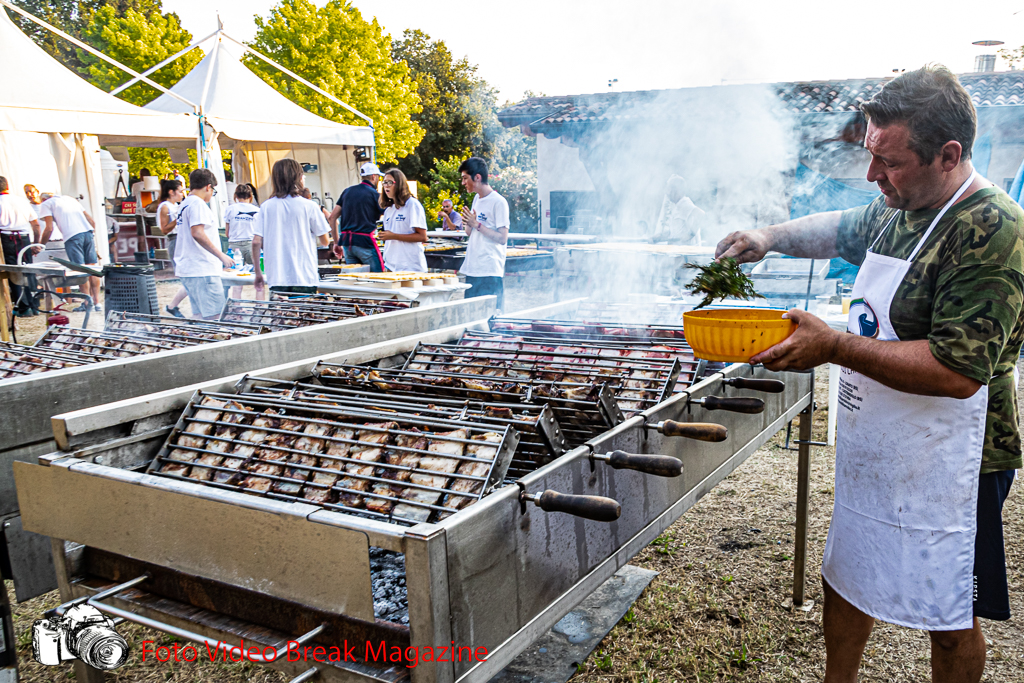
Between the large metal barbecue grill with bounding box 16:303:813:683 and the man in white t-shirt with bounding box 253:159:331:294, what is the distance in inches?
147

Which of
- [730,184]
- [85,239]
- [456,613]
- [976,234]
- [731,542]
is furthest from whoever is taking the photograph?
[85,239]

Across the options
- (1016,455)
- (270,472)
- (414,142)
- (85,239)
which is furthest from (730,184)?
(414,142)

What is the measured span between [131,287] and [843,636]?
19.7 feet

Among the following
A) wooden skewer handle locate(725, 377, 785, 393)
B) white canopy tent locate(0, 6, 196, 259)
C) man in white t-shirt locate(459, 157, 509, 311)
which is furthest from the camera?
white canopy tent locate(0, 6, 196, 259)

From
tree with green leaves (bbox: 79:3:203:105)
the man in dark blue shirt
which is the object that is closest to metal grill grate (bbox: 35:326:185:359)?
the man in dark blue shirt

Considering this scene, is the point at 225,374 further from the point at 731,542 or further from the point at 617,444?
the point at 731,542

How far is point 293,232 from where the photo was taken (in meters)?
5.75

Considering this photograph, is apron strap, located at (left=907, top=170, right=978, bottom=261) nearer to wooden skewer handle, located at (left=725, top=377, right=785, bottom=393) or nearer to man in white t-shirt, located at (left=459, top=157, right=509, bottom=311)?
wooden skewer handle, located at (left=725, top=377, right=785, bottom=393)

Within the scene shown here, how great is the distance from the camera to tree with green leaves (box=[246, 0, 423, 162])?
2334 cm

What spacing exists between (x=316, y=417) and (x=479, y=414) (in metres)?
0.57

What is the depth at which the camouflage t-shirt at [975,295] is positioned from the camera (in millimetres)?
1748

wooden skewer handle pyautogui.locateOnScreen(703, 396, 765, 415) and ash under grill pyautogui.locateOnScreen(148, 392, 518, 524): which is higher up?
wooden skewer handle pyautogui.locateOnScreen(703, 396, 765, 415)

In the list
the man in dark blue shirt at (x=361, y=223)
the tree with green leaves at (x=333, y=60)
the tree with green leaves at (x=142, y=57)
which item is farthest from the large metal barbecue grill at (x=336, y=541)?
the tree with green leaves at (x=142, y=57)

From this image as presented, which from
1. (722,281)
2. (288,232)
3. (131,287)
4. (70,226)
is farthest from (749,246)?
(70,226)
